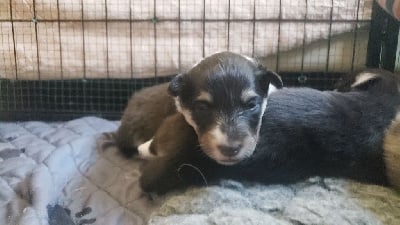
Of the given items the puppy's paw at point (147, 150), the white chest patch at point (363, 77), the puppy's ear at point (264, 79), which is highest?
the puppy's ear at point (264, 79)

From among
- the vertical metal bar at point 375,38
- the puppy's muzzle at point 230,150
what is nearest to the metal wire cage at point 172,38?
the vertical metal bar at point 375,38

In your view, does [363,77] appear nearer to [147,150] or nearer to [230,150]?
[230,150]

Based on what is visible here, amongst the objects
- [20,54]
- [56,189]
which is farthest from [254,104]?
[20,54]

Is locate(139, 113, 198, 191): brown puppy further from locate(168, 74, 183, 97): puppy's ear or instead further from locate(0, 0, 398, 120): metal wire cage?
locate(0, 0, 398, 120): metal wire cage

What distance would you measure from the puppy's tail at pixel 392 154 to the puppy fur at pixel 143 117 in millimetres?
942

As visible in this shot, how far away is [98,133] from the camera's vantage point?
294 centimetres

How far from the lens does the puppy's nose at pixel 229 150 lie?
1823 mm

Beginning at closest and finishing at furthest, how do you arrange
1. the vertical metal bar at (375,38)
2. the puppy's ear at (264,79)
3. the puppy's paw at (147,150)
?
1. the puppy's ear at (264,79)
2. the puppy's paw at (147,150)
3. the vertical metal bar at (375,38)

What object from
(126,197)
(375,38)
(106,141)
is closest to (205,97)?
(126,197)

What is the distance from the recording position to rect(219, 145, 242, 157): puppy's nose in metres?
1.82

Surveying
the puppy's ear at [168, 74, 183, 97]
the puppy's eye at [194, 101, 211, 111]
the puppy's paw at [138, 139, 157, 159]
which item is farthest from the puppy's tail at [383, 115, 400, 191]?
the puppy's paw at [138, 139, 157, 159]

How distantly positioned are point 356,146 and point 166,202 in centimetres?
76

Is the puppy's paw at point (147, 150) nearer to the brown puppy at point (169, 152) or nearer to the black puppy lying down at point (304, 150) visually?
the brown puppy at point (169, 152)

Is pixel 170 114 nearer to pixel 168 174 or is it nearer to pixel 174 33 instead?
pixel 168 174
